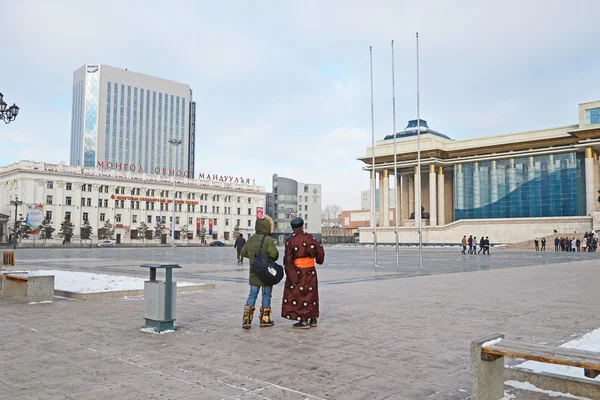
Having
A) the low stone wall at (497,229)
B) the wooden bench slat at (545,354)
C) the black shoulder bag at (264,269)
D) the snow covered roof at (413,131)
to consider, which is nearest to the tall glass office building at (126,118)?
the snow covered roof at (413,131)

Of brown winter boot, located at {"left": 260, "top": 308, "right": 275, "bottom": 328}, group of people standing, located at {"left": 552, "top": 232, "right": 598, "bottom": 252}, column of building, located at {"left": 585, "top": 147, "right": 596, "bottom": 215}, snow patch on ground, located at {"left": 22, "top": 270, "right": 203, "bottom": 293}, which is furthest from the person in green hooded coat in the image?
column of building, located at {"left": 585, "top": 147, "right": 596, "bottom": 215}

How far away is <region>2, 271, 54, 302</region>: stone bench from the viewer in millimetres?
9938

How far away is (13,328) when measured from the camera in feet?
23.6

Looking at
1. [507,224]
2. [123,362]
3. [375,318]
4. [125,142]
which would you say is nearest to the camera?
[123,362]

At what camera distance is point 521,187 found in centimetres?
7056

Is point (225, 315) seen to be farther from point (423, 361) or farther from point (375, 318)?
point (423, 361)

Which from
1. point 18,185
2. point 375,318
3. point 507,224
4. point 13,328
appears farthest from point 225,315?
point 18,185

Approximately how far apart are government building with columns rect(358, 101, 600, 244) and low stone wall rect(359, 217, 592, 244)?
114 millimetres

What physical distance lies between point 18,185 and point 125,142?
185ft

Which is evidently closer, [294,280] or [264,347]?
[264,347]

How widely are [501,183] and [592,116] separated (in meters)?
15.0

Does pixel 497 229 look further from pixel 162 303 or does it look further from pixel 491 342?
pixel 491 342

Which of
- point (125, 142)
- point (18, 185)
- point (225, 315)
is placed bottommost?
point (225, 315)

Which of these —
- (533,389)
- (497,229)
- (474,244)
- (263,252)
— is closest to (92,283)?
(263,252)
